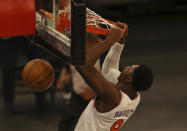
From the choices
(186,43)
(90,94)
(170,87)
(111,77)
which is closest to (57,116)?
(90,94)

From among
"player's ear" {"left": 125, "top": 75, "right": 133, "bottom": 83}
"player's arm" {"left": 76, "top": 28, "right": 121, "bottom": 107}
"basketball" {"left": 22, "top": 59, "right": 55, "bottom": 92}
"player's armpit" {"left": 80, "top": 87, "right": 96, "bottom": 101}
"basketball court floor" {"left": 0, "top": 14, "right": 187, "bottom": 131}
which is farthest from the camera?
"basketball court floor" {"left": 0, "top": 14, "right": 187, "bottom": 131}

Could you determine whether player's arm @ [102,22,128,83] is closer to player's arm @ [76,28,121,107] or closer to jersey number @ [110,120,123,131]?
jersey number @ [110,120,123,131]

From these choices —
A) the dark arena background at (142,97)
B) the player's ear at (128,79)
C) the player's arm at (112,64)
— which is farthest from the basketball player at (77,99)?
the player's ear at (128,79)

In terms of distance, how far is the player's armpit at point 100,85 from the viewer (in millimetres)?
3729

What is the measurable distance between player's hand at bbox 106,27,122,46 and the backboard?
14.5 inches

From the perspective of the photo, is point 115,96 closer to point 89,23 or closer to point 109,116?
point 109,116

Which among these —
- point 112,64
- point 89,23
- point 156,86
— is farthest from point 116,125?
point 156,86

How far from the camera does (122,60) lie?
1034 cm

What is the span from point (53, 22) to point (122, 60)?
6.49m

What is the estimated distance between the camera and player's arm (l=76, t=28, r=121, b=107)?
367 cm

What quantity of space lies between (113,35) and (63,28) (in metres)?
0.44

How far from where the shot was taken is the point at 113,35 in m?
3.78

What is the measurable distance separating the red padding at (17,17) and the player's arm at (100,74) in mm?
640

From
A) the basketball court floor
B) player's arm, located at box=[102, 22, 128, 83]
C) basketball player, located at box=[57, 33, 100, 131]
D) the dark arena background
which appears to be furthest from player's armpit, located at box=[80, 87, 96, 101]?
the basketball court floor
